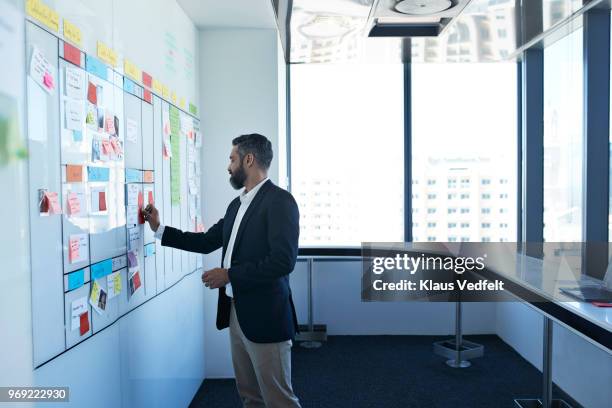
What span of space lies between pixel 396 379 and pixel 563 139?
7.18 ft

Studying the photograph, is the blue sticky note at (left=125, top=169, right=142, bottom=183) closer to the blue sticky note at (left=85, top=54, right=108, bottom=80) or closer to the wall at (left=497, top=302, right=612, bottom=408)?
the blue sticky note at (left=85, top=54, right=108, bottom=80)

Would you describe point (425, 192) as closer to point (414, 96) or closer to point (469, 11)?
point (414, 96)

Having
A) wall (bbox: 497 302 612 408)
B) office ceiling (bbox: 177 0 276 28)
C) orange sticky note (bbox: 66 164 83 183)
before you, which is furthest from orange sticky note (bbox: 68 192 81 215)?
wall (bbox: 497 302 612 408)

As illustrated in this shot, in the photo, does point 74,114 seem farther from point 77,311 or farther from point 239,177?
point 239,177

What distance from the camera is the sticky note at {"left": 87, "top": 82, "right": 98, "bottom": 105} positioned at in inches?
66.4

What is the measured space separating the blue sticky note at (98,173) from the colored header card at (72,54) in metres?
0.35

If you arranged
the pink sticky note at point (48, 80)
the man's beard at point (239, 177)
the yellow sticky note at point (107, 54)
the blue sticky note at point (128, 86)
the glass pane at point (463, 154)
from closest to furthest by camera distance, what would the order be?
the pink sticky note at point (48, 80) → the yellow sticky note at point (107, 54) → the blue sticky note at point (128, 86) → the man's beard at point (239, 177) → the glass pane at point (463, 154)

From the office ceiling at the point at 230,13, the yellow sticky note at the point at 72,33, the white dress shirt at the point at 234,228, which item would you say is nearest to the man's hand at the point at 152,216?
the white dress shirt at the point at 234,228

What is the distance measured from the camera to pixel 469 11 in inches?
117

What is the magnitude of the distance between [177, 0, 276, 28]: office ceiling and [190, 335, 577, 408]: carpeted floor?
2456 millimetres

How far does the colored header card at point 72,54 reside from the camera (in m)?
1.55

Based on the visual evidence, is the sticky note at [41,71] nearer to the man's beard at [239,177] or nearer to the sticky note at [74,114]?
the sticky note at [74,114]

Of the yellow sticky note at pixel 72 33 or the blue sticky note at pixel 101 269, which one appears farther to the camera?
the blue sticky note at pixel 101 269

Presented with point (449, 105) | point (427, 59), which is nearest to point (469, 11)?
point (427, 59)
